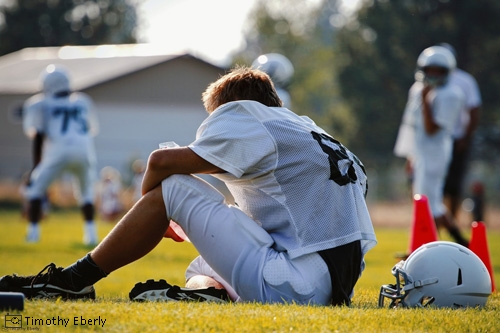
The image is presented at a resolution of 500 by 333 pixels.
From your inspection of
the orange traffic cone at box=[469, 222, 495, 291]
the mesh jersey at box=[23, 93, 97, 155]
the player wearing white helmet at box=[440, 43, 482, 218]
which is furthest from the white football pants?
the mesh jersey at box=[23, 93, 97, 155]

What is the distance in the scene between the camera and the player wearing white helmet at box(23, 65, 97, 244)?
14453 mm

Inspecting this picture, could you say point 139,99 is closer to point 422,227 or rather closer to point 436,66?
point 436,66

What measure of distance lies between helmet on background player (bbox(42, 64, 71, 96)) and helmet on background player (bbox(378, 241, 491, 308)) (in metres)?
10.4

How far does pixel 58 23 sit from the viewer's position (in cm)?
6506

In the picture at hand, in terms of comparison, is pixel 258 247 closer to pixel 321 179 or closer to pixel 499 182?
pixel 321 179

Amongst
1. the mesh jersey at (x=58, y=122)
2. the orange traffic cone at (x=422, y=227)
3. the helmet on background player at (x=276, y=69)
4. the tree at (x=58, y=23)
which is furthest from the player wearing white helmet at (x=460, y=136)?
the tree at (x=58, y=23)

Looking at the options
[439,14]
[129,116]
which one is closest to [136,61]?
[129,116]

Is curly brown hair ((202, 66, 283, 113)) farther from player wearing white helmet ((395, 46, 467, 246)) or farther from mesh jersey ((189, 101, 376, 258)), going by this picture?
player wearing white helmet ((395, 46, 467, 246))

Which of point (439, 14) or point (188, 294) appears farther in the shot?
point (439, 14)

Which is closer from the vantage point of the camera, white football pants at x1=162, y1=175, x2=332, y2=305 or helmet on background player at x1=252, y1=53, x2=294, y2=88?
white football pants at x1=162, y1=175, x2=332, y2=305

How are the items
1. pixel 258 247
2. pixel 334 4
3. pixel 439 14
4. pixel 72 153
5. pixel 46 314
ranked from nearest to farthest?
1. pixel 46 314
2. pixel 258 247
3. pixel 72 153
4. pixel 439 14
5. pixel 334 4

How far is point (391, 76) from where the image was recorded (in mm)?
39938

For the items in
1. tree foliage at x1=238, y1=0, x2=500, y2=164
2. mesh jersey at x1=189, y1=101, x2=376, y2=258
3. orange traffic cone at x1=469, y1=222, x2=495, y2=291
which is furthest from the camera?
tree foliage at x1=238, y1=0, x2=500, y2=164

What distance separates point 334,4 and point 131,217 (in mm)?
124830
